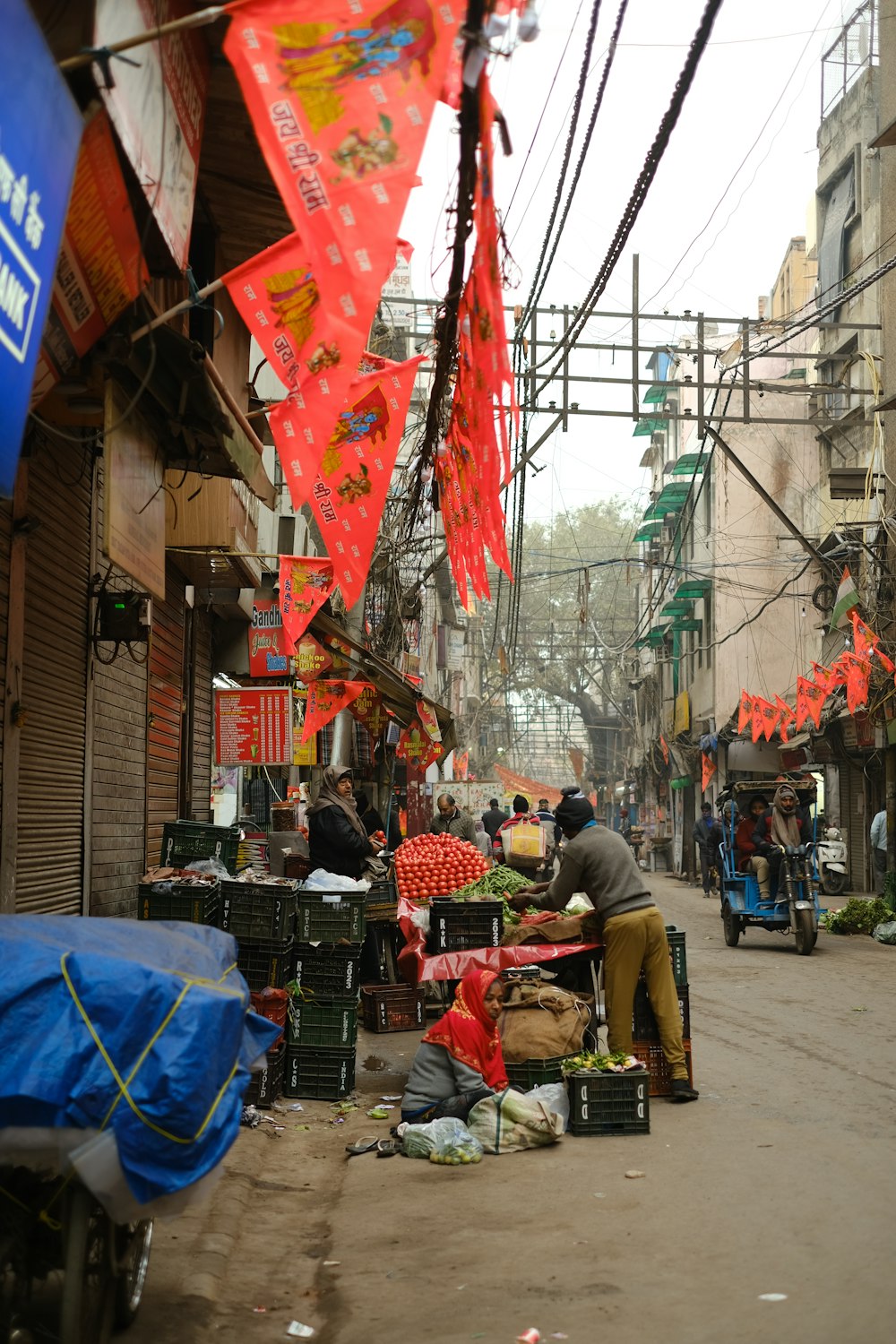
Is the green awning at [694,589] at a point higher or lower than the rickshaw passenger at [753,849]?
higher

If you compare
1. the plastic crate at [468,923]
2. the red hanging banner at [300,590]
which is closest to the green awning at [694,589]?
the red hanging banner at [300,590]

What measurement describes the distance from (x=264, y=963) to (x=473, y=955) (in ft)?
4.72

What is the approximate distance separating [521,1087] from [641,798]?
63.1 metres

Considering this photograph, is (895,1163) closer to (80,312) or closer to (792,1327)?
(792,1327)

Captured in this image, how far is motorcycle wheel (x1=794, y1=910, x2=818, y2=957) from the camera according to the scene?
17.3 m

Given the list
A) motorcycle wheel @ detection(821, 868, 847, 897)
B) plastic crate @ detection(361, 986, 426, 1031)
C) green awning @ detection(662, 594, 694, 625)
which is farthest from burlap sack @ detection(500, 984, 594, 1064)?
green awning @ detection(662, 594, 694, 625)

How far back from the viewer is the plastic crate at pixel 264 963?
905 centimetres

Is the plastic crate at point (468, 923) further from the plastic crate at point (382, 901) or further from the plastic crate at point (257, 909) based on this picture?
the plastic crate at point (382, 901)

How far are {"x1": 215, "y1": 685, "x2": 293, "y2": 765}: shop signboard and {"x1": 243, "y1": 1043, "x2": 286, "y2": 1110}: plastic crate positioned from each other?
8123 millimetres

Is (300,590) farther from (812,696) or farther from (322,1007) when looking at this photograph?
(812,696)

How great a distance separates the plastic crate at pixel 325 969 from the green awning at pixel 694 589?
3468 cm

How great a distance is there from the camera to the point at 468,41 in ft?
17.0

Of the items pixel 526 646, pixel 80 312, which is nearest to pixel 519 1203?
pixel 80 312

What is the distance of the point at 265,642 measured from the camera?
1820 centimetres
